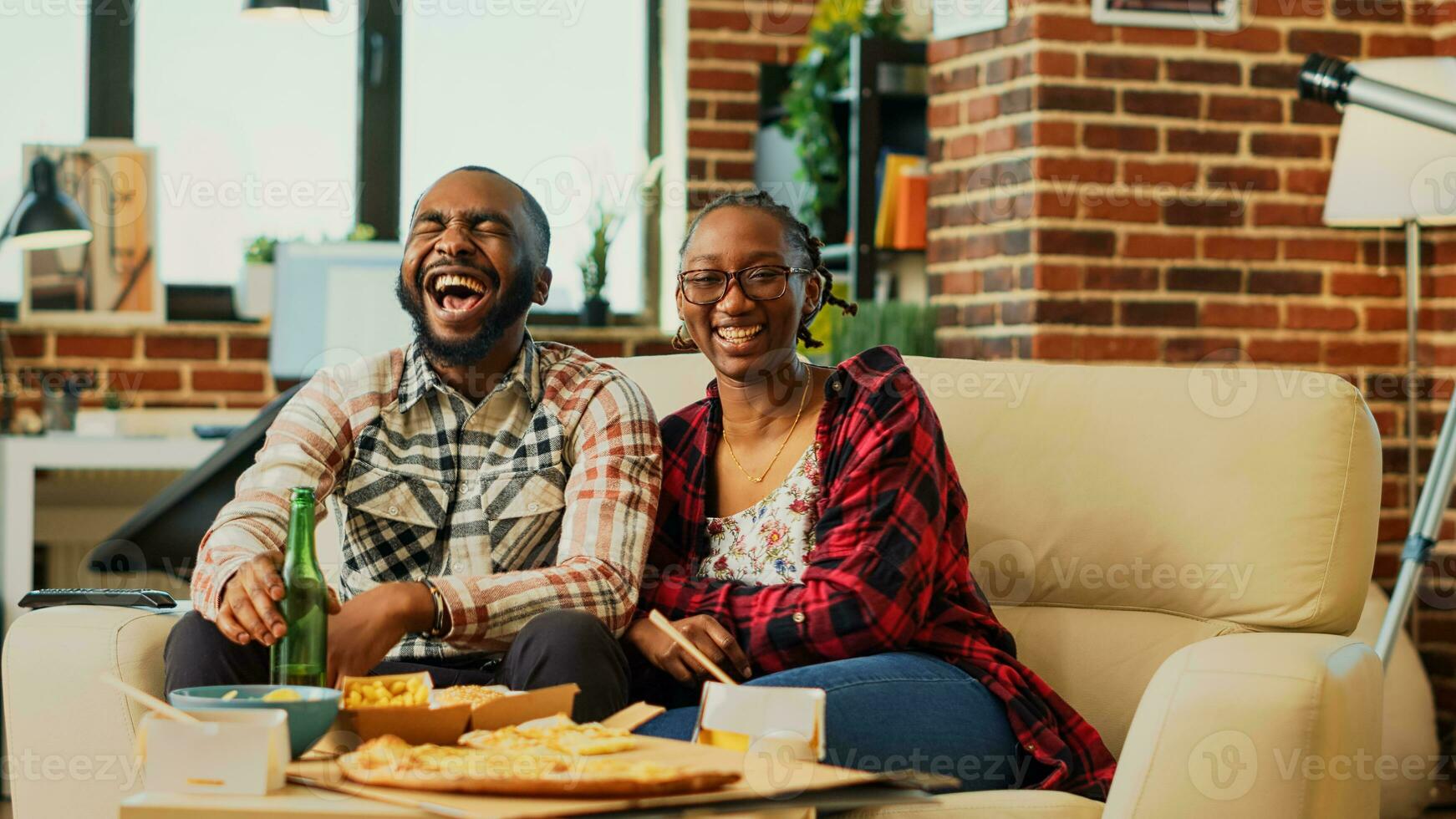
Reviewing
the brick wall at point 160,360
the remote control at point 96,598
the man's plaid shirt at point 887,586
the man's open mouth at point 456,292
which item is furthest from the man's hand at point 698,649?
the brick wall at point 160,360

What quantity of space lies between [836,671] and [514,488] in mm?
479

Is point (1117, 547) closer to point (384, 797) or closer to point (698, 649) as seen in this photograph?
point (698, 649)

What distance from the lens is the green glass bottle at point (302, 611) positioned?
1529mm

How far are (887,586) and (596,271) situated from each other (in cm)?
287

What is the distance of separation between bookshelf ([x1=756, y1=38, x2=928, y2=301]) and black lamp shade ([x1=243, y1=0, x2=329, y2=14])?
1.38 metres

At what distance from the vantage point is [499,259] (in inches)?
75.6

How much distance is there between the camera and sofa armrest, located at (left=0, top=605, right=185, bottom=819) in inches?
65.0

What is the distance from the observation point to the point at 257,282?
13.8 ft

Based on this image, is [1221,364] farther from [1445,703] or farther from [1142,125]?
[1445,703]

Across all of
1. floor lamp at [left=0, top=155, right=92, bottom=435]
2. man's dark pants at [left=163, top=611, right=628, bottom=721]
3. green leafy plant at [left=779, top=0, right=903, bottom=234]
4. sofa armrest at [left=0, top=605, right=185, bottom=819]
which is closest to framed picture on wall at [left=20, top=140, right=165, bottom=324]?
floor lamp at [left=0, top=155, right=92, bottom=435]

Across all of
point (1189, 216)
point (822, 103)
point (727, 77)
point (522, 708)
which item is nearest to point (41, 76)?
point (727, 77)

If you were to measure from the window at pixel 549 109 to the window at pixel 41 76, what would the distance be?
0.90m

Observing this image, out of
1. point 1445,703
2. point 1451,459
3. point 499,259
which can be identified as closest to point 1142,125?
point 1451,459

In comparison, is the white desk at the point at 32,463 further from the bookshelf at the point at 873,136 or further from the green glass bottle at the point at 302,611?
the green glass bottle at the point at 302,611
